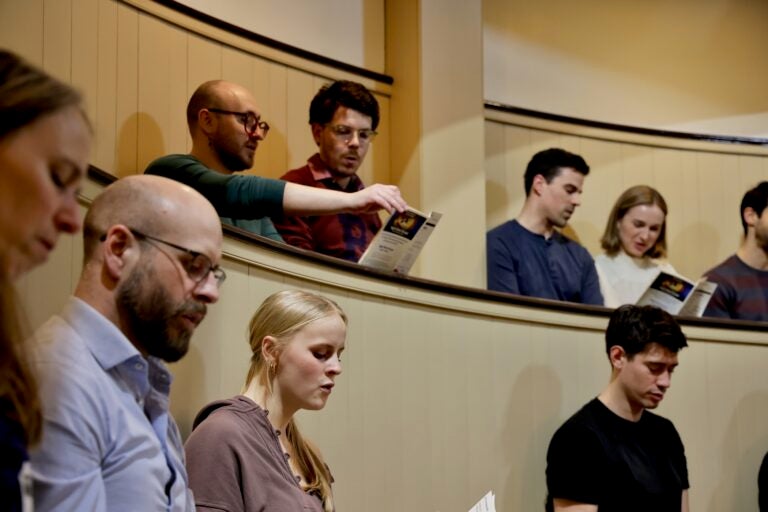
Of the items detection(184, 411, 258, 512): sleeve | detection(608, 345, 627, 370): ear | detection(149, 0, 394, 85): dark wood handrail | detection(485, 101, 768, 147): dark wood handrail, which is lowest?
detection(184, 411, 258, 512): sleeve

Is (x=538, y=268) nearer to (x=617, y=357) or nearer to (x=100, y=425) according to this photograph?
(x=617, y=357)

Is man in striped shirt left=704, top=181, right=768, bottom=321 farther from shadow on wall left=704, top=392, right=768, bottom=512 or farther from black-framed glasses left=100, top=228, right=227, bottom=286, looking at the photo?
black-framed glasses left=100, top=228, right=227, bottom=286

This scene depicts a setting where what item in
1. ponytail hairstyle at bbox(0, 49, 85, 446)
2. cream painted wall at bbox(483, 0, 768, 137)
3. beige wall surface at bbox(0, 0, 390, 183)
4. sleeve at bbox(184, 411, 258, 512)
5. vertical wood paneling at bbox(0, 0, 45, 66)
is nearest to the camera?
ponytail hairstyle at bbox(0, 49, 85, 446)

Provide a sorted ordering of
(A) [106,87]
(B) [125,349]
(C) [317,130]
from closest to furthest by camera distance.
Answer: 1. (B) [125,349]
2. (A) [106,87]
3. (C) [317,130]

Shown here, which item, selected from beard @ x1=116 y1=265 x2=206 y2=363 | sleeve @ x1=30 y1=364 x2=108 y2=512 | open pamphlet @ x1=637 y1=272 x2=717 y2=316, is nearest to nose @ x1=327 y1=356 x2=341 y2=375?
beard @ x1=116 y1=265 x2=206 y2=363

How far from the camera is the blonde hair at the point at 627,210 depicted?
4469mm

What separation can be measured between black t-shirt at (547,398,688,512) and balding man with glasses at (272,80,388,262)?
31.4 inches

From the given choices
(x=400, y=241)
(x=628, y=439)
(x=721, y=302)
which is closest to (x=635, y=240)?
(x=721, y=302)

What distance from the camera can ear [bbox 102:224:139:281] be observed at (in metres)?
1.67

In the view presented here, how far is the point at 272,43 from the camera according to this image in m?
4.28

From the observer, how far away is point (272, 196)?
8.72 ft

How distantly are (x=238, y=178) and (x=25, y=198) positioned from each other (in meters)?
1.66

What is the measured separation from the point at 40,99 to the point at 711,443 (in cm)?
308

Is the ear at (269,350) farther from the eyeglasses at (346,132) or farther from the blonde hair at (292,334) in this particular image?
the eyeglasses at (346,132)
